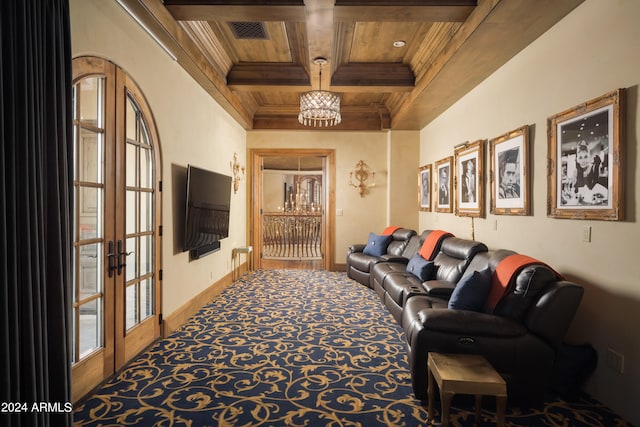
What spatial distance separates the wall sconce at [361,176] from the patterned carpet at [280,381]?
3533mm

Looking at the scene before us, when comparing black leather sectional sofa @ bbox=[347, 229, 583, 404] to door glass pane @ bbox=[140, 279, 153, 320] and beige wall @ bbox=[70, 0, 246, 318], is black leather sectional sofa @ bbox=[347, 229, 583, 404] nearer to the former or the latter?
door glass pane @ bbox=[140, 279, 153, 320]

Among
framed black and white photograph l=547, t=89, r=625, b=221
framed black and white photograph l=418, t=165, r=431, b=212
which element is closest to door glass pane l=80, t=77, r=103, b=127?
framed black and white photograph l=547, t=89, r=625, b=221

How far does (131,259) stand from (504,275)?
10.2 feet

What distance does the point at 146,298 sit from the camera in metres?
3.48

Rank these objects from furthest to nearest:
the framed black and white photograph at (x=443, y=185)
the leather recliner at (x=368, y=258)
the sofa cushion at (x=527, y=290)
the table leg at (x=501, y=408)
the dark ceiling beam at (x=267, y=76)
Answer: the leather recliner at (x=368, y=258)
the framed black and white photograph at (x=443, y=185)
the dark ceiling beam at (x=267, y=76)
the sofa cushion at (x=527, y=290)
the table leg at (x=501, y=408)

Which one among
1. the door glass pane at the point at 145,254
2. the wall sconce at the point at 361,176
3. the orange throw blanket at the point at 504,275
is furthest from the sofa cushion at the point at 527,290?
the wall sconce at the point at 361,176

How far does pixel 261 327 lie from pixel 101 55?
2979mm

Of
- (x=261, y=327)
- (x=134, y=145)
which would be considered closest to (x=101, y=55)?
(x=134, y=145)

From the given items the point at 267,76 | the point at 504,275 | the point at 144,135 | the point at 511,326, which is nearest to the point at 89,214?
the point at 144,135

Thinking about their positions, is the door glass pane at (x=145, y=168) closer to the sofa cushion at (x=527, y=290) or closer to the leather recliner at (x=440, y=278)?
the leather recliner at (x=440, y=278)

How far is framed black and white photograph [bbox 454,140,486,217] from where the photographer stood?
448 centimetres

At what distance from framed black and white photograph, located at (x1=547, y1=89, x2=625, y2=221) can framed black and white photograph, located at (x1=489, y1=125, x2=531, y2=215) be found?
36 cm

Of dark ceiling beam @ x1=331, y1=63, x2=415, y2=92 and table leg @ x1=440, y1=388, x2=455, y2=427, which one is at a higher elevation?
dark ceiling beam @ x1=331, y1=63, x2=415, y2=92

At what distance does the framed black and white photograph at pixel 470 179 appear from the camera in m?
4.48
